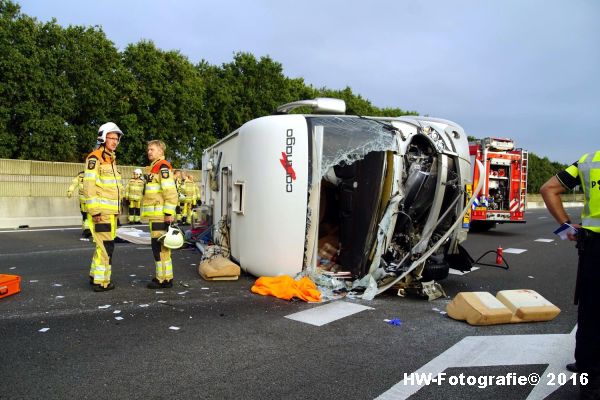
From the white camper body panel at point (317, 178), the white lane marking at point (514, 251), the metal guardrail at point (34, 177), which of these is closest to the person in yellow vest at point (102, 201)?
the white camper body panel at point (317, 178)

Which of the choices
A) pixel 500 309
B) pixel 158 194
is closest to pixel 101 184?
pixel 158 194

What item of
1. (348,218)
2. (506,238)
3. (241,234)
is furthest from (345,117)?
(506,238)

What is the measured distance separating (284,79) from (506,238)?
52.0 ft

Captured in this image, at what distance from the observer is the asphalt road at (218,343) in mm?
3076

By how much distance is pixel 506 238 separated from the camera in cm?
1382

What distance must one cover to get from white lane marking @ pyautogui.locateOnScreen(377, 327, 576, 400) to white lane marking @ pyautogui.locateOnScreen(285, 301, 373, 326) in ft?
4.00

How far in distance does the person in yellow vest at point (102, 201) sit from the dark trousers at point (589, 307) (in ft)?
16.0

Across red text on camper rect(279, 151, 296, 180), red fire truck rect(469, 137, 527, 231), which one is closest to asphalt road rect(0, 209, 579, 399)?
red text on camper rect(279, 151, 296, 180)

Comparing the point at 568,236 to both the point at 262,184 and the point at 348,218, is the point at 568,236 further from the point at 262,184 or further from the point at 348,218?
the point at 262,184

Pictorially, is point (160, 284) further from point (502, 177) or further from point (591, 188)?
point (502, 177)

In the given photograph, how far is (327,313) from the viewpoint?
488 cm

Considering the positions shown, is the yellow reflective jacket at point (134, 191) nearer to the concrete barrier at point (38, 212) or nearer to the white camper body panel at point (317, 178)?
the concrete barrier at point (38, 212)

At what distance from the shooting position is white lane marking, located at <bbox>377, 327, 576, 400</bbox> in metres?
3.19

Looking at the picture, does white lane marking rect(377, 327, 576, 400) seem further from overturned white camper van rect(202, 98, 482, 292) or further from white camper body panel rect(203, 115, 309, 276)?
white camper body panel rect(203, 115, 309, 276)
